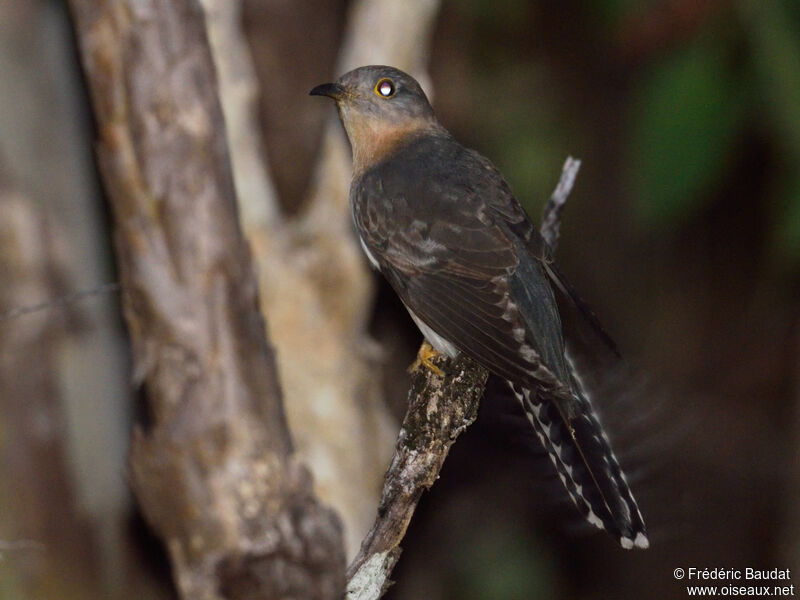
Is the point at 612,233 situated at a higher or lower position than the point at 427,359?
lower

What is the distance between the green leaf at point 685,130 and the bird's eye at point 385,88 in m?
2.45

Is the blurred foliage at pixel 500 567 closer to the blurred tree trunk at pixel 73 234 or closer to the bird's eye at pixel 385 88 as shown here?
the blurred tree trunk at pixel 73 234

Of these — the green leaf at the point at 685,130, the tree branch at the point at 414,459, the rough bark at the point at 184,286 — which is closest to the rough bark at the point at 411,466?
the tree branch at the point at 414,459

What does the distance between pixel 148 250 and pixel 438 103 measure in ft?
16.6

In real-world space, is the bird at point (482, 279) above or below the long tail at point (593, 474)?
above

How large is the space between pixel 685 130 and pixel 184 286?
13.6ft

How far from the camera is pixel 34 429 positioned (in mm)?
8477

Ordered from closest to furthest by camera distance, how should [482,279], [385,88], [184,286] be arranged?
[482,279] → [184,286] → [385,88]

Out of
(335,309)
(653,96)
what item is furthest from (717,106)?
(335,309)

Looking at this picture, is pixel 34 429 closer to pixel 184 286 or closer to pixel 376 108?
pixel 184 286

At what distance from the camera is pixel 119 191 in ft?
19.2

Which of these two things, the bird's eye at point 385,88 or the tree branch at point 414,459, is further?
the bird's eye at point 385,88

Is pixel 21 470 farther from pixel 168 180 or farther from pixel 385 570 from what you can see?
pixel 385 570

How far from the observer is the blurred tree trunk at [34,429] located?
26.8 ft
